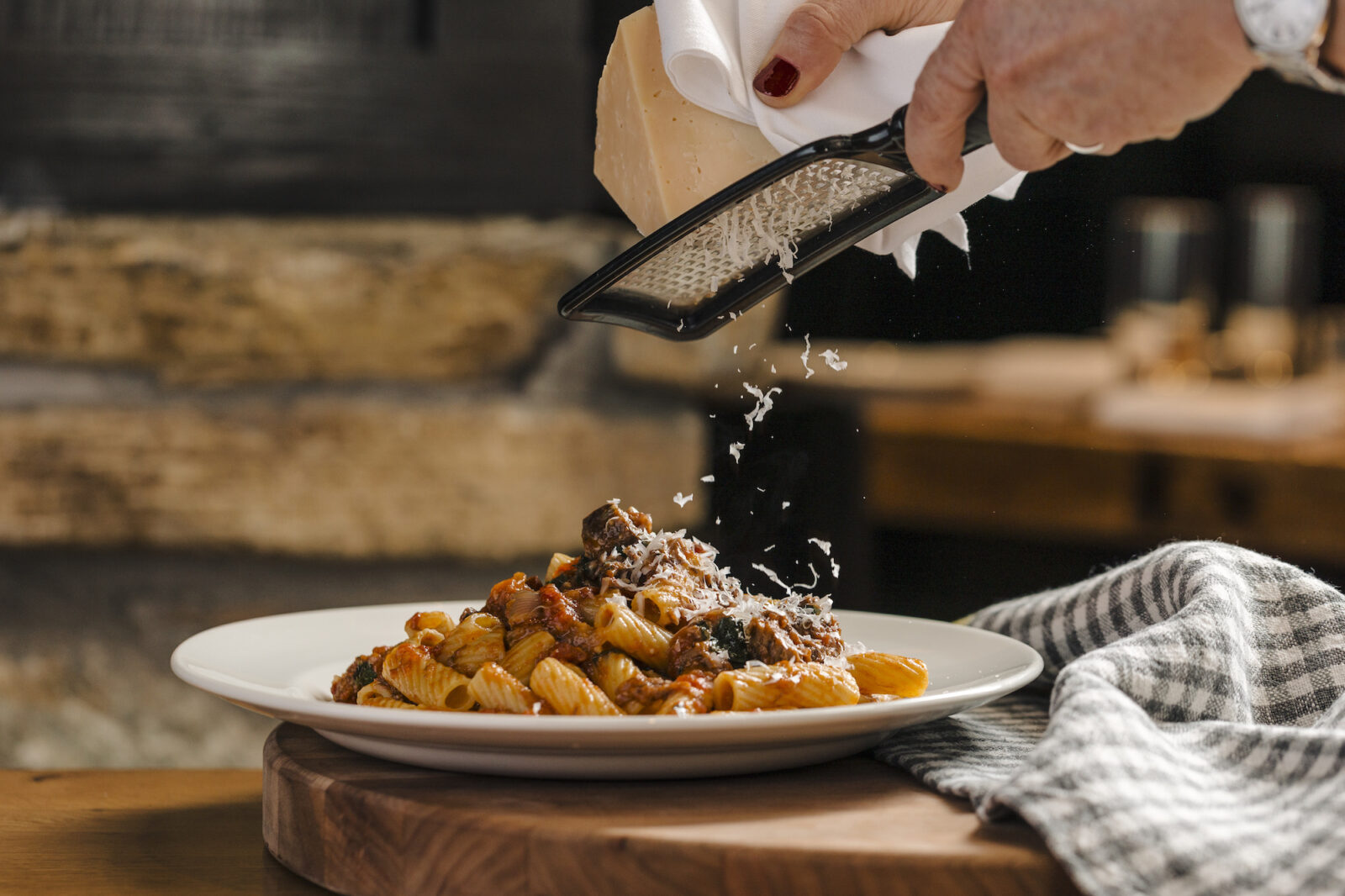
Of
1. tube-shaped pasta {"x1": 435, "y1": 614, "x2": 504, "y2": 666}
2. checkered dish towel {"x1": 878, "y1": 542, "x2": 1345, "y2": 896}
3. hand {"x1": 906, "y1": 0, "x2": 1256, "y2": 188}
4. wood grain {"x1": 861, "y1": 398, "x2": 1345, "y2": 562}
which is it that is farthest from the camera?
wood grain {"x1": 861, "y1": 398, "x2": 1345, "y2": 562}

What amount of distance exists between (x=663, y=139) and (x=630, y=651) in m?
0.36

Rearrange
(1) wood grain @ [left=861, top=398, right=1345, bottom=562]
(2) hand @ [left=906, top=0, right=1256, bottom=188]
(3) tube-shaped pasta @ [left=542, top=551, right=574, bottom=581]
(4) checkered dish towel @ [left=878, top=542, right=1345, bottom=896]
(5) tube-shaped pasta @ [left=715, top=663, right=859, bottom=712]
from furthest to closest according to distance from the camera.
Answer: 1. (1) wood grain @ [left=861, top=398, right=1345, bottom=562]
2. (3) tube-shaped pasta @ [left=542, top=551, right=574, bottom=581]
3. (5) tube-shaped pasta @ [left=715, top=663, right=859, bottom=712]
4. (2) hand @ [left=906, top=0, right=1256, bottom=188]
5. (4) checkered dish towel @ [left=878, top=542, right=1345, bottom=896]

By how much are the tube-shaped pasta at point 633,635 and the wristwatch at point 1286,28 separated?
0.49 metres

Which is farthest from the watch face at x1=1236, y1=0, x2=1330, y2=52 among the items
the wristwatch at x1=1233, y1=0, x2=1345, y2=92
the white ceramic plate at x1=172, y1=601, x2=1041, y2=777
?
the white ceramic plate at x1=172, y1=601, x2=1041, y2=777

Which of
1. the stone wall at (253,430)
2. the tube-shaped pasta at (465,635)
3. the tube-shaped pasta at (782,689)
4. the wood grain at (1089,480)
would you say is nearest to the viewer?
the tube-shaped pasta at (782,689)

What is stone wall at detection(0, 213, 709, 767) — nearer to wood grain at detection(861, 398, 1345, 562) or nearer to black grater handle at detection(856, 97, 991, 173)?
black grater handle at detection(856, 97, 991, 173)

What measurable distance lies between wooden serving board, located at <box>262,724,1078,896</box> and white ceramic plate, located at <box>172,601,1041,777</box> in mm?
13

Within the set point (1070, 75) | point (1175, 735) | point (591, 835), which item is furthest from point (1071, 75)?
point (591, 835)

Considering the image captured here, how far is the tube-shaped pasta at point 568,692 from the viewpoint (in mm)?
804

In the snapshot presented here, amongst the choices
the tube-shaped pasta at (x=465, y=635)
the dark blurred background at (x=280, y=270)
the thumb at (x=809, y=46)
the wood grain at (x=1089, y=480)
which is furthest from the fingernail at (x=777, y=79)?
the wood grain at (x=1089, y=480)

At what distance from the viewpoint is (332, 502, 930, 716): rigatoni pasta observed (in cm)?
81

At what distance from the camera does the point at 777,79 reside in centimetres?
94

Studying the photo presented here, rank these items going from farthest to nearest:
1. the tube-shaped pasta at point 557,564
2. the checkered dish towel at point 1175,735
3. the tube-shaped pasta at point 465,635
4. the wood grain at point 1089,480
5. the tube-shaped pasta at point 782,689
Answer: the wood grain at point 1089,480, the tube-shaped pasta at point 557,564, the tube-shaped pasta at point 465,635, the tube-shaped pasta at point 782,689, the checkered dish towel at point 1175,735

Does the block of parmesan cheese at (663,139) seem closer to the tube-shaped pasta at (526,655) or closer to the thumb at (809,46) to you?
the thumb at (809,46)
